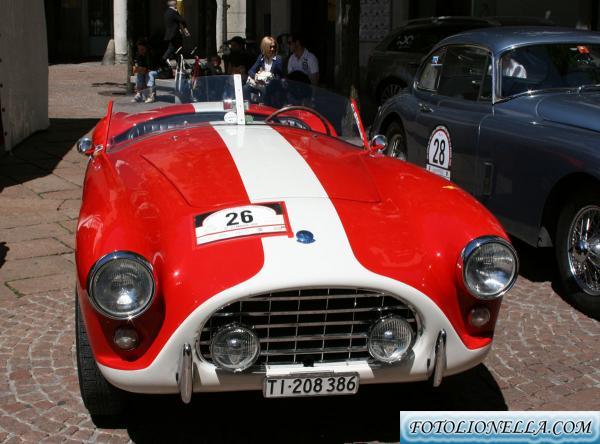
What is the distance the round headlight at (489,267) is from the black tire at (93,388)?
5.16 ft

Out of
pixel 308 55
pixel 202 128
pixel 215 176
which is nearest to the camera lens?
pixel 215 176

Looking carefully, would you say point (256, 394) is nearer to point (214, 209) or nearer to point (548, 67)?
point (214, 209)

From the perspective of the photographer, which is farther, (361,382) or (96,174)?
(96,174)

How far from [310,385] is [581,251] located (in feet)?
8.57

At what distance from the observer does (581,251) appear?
538 cm

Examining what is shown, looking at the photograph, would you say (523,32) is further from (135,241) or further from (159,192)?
(135,241)

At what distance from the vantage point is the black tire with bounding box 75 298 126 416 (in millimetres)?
3754

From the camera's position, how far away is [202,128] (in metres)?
4.93

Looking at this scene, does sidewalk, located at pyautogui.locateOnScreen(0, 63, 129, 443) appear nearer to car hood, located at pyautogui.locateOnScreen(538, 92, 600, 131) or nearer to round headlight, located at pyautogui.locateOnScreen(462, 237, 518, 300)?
round headlight, located at pyautogui.locateOnScreen(462, 237, 518, 300)

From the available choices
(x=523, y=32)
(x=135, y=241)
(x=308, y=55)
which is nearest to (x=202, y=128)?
(x=135, y=241)

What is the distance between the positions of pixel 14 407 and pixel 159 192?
118 cm

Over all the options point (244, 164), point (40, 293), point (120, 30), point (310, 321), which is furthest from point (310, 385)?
point (120, 30)

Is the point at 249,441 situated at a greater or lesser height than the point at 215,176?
lesser

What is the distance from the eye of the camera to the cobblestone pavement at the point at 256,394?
12.6 feet
